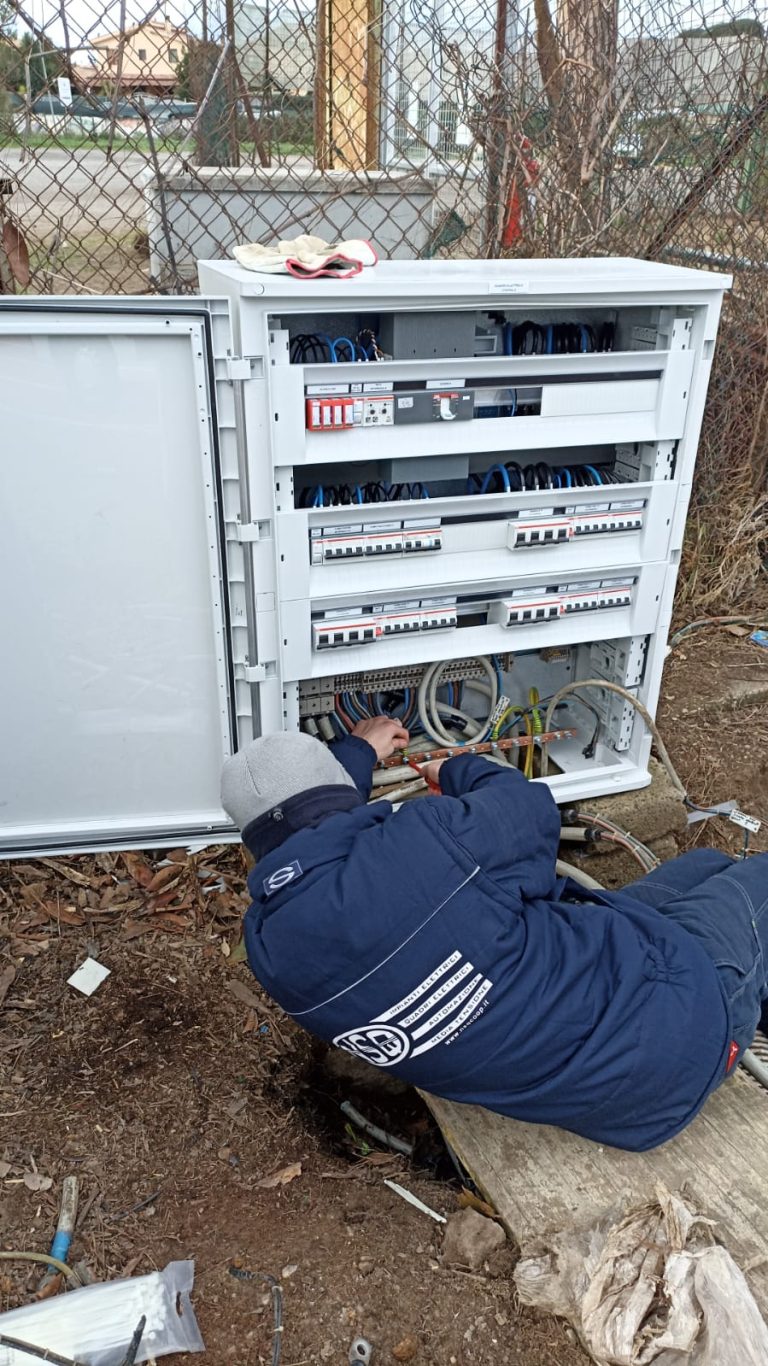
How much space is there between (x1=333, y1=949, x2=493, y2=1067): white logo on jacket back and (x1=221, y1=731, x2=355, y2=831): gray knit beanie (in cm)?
44

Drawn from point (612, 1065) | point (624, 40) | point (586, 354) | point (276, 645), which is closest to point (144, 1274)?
point (612, 1065)

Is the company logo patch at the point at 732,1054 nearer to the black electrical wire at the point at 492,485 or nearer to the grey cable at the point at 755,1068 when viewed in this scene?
the grey cable at the point at 755,1068

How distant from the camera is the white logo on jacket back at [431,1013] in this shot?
1720 millimetres

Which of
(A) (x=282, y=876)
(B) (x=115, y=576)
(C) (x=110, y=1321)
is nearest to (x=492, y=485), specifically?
(B) (x=115, y=576)

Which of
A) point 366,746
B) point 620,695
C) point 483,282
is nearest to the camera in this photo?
point 483,282

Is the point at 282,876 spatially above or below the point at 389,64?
below

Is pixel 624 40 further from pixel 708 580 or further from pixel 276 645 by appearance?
pixel 276 645

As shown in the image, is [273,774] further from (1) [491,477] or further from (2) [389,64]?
(2) [389,64]

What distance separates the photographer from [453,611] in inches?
115

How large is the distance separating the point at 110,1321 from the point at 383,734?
1586 mm

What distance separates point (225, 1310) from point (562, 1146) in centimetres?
79

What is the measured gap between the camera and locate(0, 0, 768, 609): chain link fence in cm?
377

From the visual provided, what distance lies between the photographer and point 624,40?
175 inches

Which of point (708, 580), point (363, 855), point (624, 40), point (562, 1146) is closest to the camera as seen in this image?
point (363, 855)
